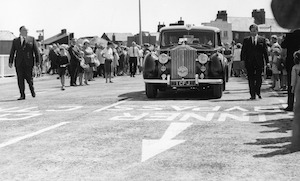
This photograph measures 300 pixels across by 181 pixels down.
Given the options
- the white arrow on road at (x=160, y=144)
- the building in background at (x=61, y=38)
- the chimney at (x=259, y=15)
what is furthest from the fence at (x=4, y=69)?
the building in background at (x=61, y=38)

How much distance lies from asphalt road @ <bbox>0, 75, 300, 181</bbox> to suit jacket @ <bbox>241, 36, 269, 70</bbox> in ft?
6.70

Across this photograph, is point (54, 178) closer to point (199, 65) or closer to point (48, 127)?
point (48, 127)

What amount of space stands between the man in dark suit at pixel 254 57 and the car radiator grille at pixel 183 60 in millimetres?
1379

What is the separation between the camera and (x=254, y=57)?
13.3 m

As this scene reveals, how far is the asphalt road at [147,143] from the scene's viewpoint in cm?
498

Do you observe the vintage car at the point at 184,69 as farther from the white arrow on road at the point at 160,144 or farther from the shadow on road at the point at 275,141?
the white arrow on road at the point at 160,144

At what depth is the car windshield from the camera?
49.4 feet

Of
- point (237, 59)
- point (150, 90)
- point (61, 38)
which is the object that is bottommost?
point (150, 90)

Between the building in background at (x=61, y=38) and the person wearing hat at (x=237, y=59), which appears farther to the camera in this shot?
the building in background at (x=61, y=38)

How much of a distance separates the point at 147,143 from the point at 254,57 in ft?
23.8

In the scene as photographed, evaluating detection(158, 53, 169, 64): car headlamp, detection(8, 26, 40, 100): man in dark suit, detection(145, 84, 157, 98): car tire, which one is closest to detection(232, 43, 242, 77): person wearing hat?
detection(158, 53, 169, 64): car headlamp

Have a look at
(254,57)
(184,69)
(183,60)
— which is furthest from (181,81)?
(254,57)

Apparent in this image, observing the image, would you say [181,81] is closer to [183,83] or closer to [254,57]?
[183,83]

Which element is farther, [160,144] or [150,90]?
[150,90]
